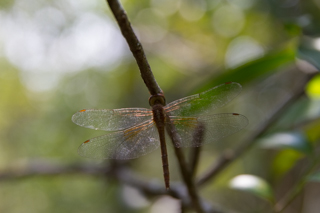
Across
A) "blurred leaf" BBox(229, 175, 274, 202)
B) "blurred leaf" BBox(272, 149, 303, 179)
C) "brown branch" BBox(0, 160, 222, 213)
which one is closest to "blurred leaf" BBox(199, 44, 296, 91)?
"blurred leaf" BBox(229, 175, 274, 202)

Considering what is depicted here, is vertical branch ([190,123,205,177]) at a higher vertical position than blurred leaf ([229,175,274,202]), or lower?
higher

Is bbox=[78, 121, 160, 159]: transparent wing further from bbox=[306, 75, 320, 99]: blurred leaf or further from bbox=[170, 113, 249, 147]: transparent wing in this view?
bbox=[306, 75, 320, 99]: blurred leaf

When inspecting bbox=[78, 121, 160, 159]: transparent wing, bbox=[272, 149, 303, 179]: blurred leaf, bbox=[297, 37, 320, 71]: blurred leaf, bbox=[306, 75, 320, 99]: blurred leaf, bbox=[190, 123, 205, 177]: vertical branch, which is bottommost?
bbox=[272, 149, 303, 179]: blurred leaf

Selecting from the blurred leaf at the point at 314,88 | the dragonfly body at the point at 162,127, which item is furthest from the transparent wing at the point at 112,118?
the blurred leaf at the point at 314,88

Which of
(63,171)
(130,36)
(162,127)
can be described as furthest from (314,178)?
(63,171)

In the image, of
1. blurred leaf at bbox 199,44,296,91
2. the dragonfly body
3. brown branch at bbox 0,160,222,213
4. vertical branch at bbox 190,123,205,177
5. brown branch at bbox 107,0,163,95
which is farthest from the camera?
brown branch at bbox 0,160,222,213

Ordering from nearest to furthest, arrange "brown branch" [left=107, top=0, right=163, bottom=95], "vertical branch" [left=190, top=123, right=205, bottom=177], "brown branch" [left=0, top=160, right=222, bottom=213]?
"brown branch" [left=107, top=0, right=163, bottom=95]
"vertical branch" [left=190, top=123, right=205, bottom=177]
"brown branch" [left=0, top=160, right=222, bottom=213]
